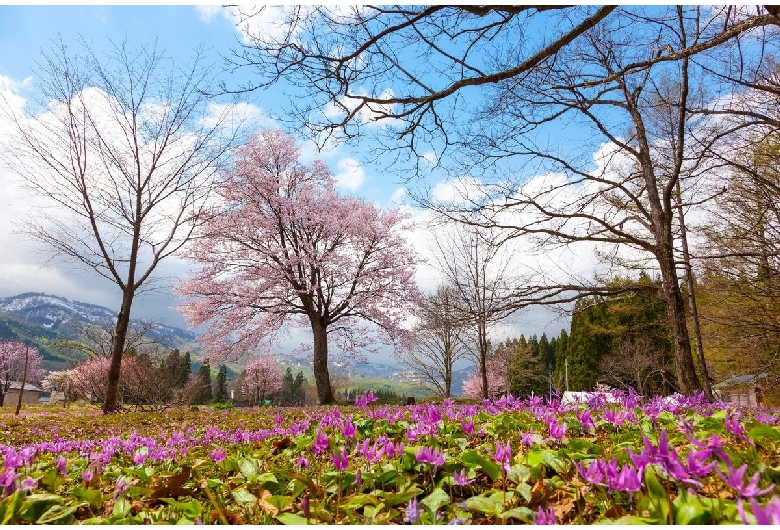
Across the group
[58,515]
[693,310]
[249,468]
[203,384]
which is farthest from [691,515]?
[203,384]

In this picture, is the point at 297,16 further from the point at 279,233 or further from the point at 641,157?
the point at 279,233

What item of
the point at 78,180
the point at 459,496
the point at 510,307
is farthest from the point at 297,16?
the point at 78,180

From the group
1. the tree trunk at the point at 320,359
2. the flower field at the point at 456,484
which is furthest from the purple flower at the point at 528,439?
the tree trunk at the point at 320,359

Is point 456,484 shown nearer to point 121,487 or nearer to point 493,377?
point 121,487

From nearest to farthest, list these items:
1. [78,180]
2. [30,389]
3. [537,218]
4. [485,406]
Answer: [485,406] → [537,218] → [78,180] → [30,389]

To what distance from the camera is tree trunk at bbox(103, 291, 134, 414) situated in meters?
12.0

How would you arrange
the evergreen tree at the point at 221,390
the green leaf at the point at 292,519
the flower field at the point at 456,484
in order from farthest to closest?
1. the evergreen tree at the point at 221,390
2. the green leaf at the point at 292,519
3. the flower field at the point at 456,484

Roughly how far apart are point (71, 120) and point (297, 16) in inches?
453

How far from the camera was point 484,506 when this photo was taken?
1535mm

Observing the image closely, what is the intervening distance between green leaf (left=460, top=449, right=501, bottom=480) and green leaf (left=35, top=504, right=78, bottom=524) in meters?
1.65

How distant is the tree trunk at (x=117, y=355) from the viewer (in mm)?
11961

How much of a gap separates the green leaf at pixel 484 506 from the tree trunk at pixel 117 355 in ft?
42.5

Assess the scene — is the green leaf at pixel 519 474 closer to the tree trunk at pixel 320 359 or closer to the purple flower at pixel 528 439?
the purple flower at pixel 528 439

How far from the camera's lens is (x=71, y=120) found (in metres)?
12.5
